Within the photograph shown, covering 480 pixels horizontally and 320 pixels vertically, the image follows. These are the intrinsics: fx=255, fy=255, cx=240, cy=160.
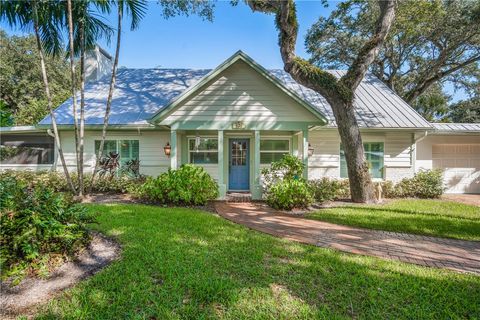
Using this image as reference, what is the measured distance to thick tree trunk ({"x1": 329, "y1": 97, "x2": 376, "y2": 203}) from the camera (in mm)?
8695

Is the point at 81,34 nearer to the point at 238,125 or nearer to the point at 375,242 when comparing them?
the point at 238,125

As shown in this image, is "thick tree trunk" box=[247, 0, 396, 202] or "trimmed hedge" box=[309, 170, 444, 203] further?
"trimmed hedge" box=[309, 170, 444, 203]

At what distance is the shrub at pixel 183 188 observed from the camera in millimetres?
8164

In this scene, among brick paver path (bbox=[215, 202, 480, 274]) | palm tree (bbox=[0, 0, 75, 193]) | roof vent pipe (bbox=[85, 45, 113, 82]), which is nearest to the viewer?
brick paver path (bbox=[215, 202, 480, 274])

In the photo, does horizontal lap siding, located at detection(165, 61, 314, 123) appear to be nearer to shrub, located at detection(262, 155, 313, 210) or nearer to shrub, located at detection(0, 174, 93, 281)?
shrub, located at detection(262, 155, 313, 210)

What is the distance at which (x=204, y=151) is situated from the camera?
11117mm

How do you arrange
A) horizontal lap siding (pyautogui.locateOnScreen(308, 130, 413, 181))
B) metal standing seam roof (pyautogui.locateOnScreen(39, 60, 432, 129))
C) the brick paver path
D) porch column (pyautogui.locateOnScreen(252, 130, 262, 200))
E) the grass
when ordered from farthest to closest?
1. horizontal lap siding (pyautogui.locateOnScreen(308, 130, 413, 181))
2. metal standing seam roof (pyautogui.locateOnScreen(39, 60, 432, 129))
3. porch column (pyautogui.locateOnScreen(252, 130, 262, 200))
4. the grass
5. the brick paver path

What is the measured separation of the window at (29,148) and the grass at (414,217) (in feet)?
38.9

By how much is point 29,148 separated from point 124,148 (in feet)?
15.2

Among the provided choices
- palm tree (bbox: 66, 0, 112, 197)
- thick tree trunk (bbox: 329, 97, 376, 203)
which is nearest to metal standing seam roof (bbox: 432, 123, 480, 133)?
thick tree trunk (bbox: 329, 97, 376, 203)

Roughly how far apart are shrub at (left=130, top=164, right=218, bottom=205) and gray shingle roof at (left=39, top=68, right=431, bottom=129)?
3.23m

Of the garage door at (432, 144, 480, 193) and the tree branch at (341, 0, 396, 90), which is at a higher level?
the tree branch at (341, 0, 396, 90)

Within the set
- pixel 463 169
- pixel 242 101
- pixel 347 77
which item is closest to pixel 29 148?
pixel 242 101

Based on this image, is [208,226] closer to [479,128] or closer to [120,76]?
[120,76]
